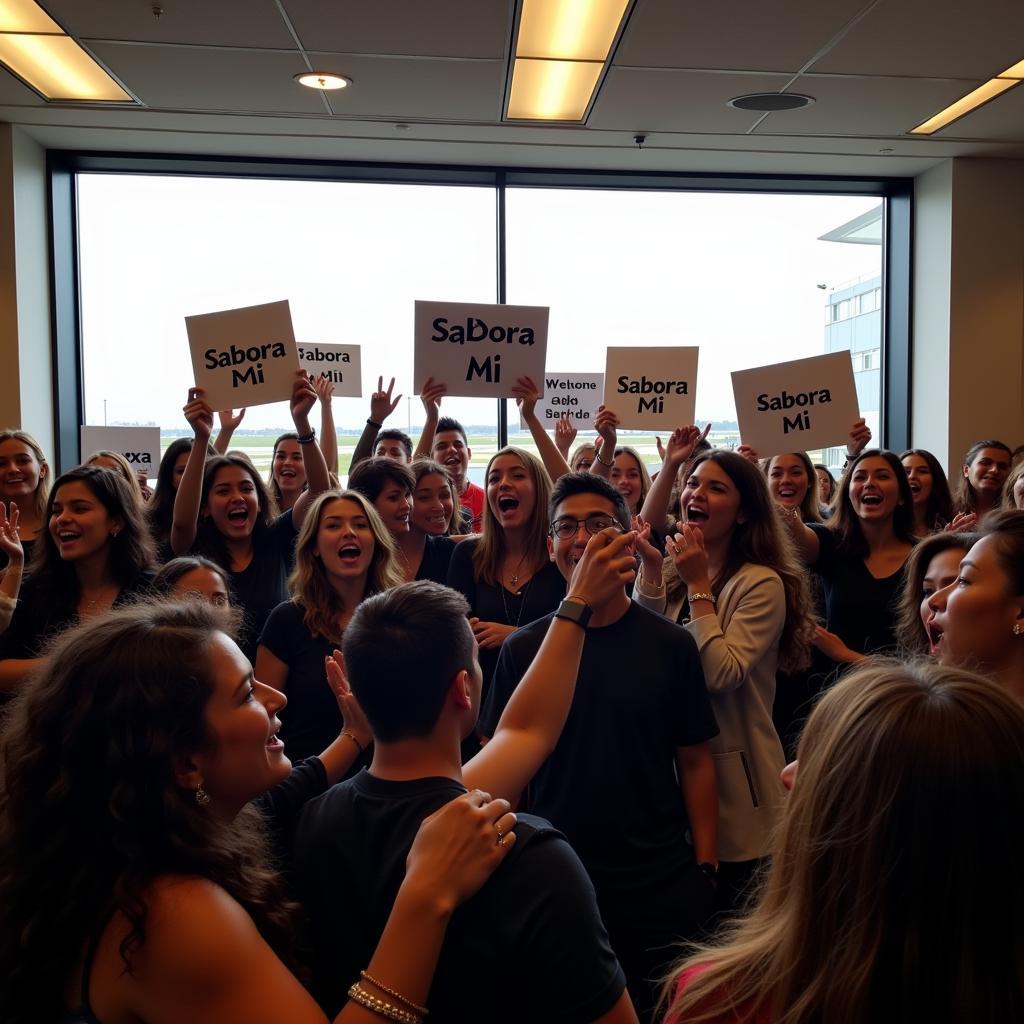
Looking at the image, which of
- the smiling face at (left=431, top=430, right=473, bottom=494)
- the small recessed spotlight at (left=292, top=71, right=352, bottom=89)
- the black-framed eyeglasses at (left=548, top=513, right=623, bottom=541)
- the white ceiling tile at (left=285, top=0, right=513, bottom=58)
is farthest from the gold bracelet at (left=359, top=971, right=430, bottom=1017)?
the small recessed spotlight at (left=292, top=71, right=352, bottom=89)

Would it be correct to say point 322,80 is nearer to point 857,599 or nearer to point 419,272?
point 419,272

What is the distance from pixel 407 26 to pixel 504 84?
836 mm

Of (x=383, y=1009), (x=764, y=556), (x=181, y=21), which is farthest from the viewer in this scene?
(x=181, y=21)

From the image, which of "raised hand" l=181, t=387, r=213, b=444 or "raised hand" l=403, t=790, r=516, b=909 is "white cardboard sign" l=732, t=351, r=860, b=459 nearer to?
"raised hand" l=181, t=387, r=213, b=444

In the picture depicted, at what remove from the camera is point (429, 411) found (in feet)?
14.8

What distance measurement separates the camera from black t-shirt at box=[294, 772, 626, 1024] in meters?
1.11

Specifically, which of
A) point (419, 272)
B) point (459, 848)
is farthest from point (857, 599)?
point (419, 272)

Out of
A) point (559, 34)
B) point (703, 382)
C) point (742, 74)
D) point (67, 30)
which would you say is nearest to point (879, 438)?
point (703, 382)

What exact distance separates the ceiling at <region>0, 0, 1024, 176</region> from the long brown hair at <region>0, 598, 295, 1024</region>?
374 cm

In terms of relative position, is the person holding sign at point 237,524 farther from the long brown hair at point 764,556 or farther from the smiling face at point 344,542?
the long brown hair at point 764,556

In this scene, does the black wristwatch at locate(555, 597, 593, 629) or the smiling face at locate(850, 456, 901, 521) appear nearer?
the black wristwatch at locate(555, 597, 593, 629)

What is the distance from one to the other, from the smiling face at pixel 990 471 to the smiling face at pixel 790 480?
2.28 feet

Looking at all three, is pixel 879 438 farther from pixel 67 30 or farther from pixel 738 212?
pixel 67 30

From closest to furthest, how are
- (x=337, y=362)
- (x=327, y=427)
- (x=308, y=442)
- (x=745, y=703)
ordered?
(x=745, y=703), (x=308, y=442), (x=327, y=427), (x=337, y=362)
